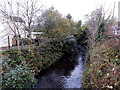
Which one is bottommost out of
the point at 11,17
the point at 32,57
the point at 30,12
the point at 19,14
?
the point at 32,57

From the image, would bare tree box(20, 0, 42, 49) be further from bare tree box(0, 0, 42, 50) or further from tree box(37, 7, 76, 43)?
tree box(37, 7, 76, 43)

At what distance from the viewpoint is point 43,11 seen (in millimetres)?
8117

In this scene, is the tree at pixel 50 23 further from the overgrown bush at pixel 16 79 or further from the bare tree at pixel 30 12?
the overgrown bush at pixel 16 79

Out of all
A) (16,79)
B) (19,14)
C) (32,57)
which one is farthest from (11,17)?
(16,79)

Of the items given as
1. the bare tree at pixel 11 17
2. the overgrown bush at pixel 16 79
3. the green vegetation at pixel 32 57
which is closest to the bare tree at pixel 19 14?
the bare tree at pixel 11 17

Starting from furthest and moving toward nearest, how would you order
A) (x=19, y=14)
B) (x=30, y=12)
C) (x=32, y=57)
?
(x=30, y=12)
(x=19, y=14)
(x=32, y=57)

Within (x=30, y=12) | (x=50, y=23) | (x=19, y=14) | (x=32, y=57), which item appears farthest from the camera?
(x=50, y=23)

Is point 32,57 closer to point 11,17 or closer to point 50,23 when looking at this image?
point 11,17

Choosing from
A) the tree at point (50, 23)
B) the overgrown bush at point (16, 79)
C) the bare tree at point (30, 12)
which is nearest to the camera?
the overgrown bush at point (16, 79)

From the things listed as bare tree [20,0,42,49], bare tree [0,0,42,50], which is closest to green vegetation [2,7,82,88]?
bare tree [20,0,42,49]

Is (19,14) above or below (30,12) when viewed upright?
A: below

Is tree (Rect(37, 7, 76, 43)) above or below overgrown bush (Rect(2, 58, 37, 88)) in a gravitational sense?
above

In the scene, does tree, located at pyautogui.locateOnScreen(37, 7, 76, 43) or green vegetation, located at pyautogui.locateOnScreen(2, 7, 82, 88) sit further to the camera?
tree, located at pyautogui.locateOnScreen(37, 7, 76, 43)

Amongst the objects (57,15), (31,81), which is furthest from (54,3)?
(31,81)
